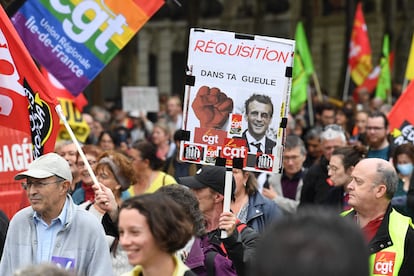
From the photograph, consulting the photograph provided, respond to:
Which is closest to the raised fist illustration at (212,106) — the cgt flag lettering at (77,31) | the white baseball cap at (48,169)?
the white baseball cap at (48,169)

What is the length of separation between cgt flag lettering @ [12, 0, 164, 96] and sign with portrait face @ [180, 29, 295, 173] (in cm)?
278

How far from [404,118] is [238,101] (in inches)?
215

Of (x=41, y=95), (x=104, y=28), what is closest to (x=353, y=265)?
(x=41, y=95)

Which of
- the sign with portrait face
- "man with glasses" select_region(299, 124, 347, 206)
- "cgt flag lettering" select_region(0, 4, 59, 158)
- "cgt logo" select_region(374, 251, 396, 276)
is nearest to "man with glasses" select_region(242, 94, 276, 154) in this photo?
the sign with portrait face

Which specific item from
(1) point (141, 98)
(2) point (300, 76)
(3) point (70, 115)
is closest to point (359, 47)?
(2) point (300, 76)

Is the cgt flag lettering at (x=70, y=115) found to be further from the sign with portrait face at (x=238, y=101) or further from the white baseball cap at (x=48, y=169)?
the white baseball cap at (x=48, y=169)

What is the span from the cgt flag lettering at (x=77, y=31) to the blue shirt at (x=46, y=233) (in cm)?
340

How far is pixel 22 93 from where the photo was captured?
283 inches

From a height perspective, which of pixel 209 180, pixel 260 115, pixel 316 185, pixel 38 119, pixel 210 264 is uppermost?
pixel 260 115

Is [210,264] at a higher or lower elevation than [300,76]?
lower

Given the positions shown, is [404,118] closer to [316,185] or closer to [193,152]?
[316,185]

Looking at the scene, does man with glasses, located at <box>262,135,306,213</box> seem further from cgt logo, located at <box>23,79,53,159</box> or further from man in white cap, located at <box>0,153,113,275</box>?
man in white cap, located at <box>0,153,113,275</box>

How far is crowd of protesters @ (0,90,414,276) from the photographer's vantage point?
2648mm

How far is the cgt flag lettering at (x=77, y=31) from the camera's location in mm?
8945
